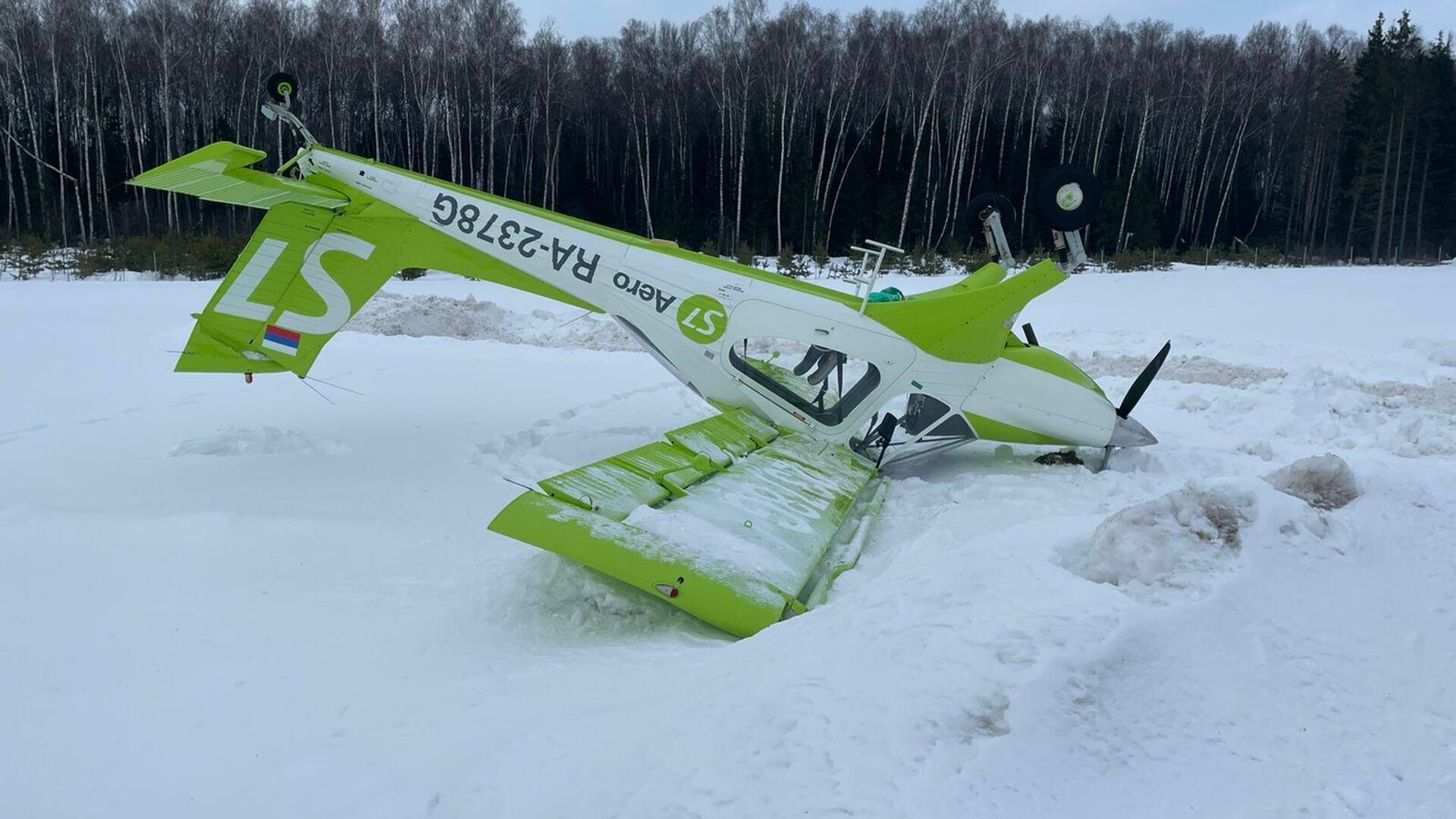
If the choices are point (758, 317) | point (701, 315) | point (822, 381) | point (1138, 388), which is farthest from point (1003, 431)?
point (701, 315)

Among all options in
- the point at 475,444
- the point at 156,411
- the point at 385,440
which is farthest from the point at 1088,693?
the point at 156,411

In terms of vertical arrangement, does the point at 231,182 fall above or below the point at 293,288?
above

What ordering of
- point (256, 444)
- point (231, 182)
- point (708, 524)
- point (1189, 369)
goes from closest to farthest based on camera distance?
→ point (708, 524)
point (256, 444)
point (231, 182)
point (1189, 369)

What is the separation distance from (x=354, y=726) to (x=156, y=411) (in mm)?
6365

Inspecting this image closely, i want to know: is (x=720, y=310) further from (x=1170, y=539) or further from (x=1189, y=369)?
(x=1189, y=369)

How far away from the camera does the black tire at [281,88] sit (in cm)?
758

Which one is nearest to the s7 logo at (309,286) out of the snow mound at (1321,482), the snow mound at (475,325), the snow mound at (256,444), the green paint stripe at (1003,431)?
the snow mound at (256,444)

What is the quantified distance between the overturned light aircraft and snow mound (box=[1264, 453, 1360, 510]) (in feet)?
7.75

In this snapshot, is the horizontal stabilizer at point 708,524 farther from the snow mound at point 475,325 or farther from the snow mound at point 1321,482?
the snow mound at point 475,325

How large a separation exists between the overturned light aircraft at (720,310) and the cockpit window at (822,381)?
16 mm

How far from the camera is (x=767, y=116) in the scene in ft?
121

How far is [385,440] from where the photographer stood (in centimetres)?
724

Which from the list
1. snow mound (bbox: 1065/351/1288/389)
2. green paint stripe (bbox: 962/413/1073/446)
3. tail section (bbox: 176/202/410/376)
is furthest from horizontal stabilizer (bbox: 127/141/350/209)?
snow mound (bbox: 1065/351/1288/389)

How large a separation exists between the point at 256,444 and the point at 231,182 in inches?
86.4
